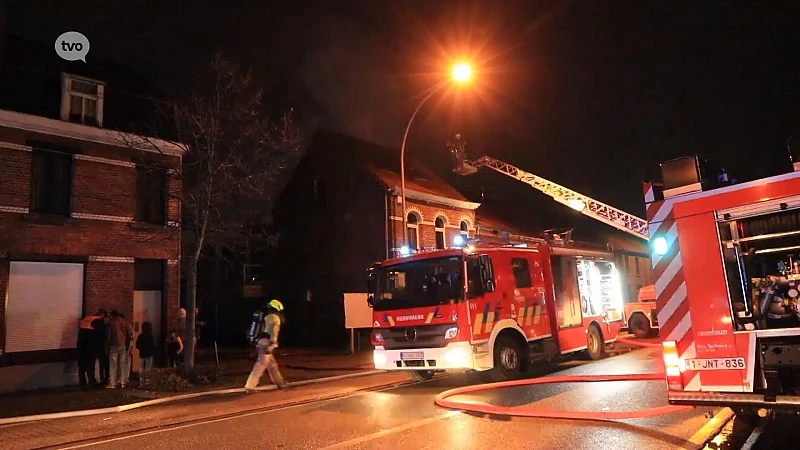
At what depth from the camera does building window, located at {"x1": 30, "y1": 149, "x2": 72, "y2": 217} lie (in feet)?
46.9

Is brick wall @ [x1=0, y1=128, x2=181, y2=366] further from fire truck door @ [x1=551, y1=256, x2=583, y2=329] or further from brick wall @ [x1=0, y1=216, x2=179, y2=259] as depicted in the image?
fire truck door @ [x1=551, y1=256, x2=583, y2=329]

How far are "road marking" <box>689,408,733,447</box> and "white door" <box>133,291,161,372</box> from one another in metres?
13.8

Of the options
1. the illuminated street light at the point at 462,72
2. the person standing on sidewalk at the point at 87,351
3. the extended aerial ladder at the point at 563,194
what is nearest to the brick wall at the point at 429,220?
the extended aerial ladder at the point at 563,194

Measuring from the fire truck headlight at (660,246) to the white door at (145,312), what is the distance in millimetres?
13952

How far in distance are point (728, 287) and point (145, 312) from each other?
1479 centimetres

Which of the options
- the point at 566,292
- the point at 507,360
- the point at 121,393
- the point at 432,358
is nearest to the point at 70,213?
the point at 121,393

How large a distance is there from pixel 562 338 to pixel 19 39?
54.3ft

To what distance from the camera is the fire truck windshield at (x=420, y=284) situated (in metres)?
10.9

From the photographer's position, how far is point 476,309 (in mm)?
10750

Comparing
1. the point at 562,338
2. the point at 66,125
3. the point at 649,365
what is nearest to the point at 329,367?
the point at 562,338

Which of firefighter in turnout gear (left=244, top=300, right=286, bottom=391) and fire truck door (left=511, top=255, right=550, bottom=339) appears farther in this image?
fire truck door (left=511, top=255, right=550, bottom=339)

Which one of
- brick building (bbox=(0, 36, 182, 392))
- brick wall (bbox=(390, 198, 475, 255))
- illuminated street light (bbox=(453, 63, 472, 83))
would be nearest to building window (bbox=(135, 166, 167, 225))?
brick building (bbox=(0, 36, 182, 392))

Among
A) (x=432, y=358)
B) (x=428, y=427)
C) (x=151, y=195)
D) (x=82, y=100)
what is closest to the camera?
(x=428, y=427)

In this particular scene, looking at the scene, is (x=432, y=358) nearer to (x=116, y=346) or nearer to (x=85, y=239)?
(x=116, y=346)
